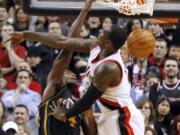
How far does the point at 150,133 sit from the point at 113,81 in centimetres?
278

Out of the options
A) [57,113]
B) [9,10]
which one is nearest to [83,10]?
[57,113]

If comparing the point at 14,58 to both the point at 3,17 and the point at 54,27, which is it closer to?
the point at 54,27

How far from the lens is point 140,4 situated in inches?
249

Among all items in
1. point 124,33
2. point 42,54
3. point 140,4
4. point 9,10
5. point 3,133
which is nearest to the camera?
point 124,33

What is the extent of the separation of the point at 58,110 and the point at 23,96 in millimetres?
2980

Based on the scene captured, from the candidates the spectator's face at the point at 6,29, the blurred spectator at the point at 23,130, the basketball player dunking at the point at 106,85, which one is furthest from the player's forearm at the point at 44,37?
the spectator's face at the point at 6,29

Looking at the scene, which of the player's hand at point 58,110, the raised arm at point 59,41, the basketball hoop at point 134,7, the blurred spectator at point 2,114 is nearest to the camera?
the player's hand at point 58,110

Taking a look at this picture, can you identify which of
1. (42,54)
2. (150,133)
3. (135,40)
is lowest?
(150,133)

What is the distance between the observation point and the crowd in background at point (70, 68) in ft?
29.3

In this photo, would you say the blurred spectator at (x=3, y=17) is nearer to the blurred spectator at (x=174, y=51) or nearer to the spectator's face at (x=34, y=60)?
the spectator's face at (x=34, y=60)

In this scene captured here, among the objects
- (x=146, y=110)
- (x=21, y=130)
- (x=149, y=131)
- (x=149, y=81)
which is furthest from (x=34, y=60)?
(x=149, y=131)

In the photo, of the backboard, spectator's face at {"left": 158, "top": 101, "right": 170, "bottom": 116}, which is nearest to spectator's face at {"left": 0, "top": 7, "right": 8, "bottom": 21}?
spectator's face at {"left": 158, "top": 101, "right": 170, "bottom": 116}

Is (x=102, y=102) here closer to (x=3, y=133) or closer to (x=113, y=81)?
(x=113, y=81)

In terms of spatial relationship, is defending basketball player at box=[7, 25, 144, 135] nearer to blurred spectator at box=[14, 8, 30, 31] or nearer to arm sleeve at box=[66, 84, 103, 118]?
arm sleeve at box=[66, 84, 103, 118]
